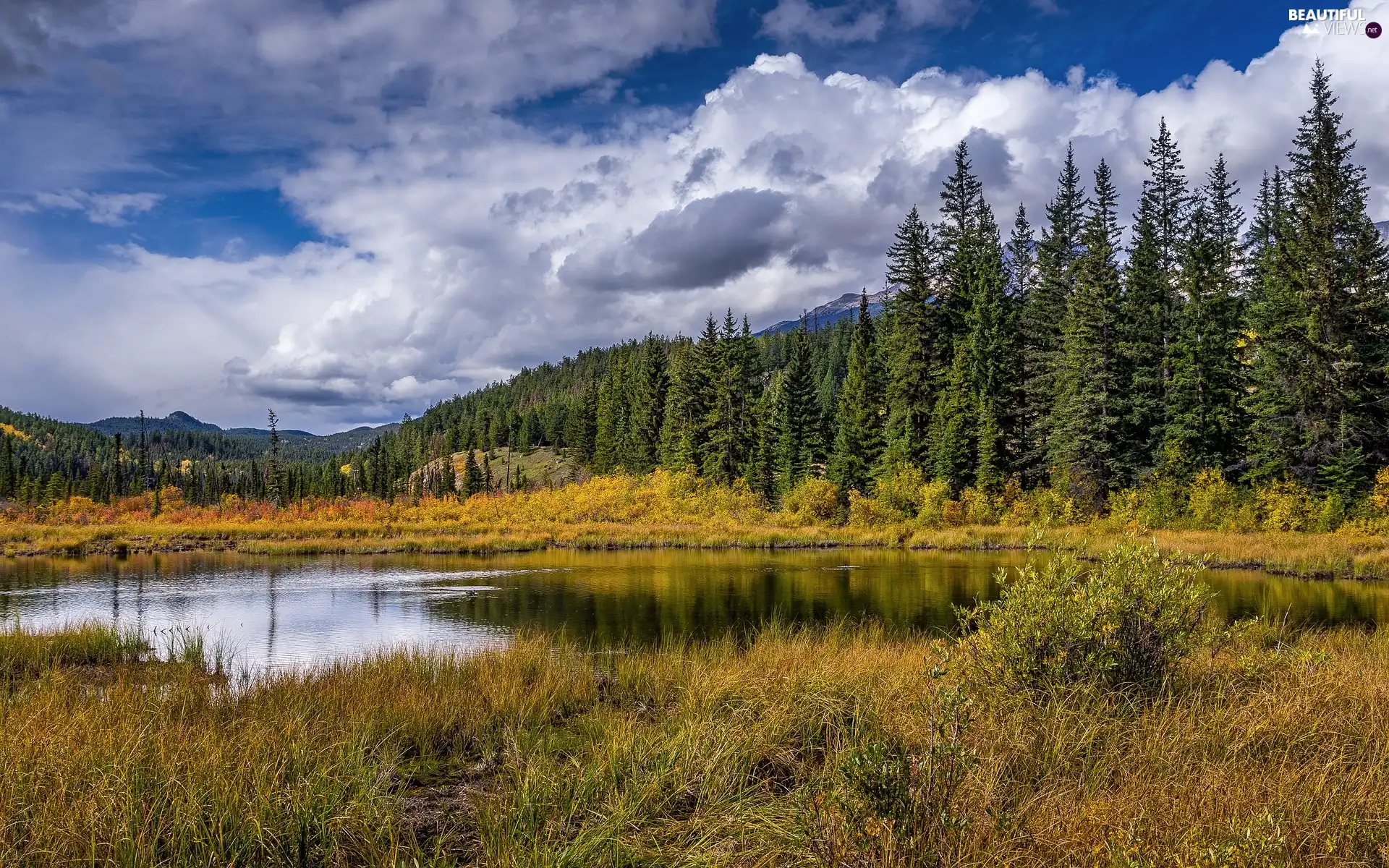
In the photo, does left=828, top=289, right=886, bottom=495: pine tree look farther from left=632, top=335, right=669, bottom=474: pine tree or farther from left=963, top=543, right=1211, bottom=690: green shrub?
left=963, top=543, right=1211, bottom=690: green shrub

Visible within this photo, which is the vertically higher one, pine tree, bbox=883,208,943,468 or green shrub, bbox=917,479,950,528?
pine tree, bbox=883,208,943,468

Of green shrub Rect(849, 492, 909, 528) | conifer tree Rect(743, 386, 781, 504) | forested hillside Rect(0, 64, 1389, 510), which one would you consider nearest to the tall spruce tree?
forested hillside Rect(0, 64, 1389, 510)

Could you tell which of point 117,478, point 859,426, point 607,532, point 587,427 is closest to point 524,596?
point 607,532

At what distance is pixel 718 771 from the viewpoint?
20.2 ft

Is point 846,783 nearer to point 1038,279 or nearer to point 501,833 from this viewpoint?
point 501,833

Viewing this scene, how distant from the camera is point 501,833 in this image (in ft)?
16.5

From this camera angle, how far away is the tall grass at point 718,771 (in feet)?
14.4

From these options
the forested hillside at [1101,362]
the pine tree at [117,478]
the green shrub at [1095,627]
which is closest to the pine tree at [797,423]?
the forested hillside at [1101,362]

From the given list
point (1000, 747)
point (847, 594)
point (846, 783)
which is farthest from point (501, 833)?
point (847, 594)

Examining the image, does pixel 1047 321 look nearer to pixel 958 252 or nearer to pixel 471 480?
pixel 958 252

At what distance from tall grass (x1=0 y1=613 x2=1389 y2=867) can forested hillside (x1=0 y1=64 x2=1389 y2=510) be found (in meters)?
37.7

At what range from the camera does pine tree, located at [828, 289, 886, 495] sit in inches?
2297

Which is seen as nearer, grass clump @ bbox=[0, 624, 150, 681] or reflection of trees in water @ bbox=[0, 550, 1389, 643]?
grass clump @ bbox=[0, 624, 150, 681]

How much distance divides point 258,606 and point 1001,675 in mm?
26044
